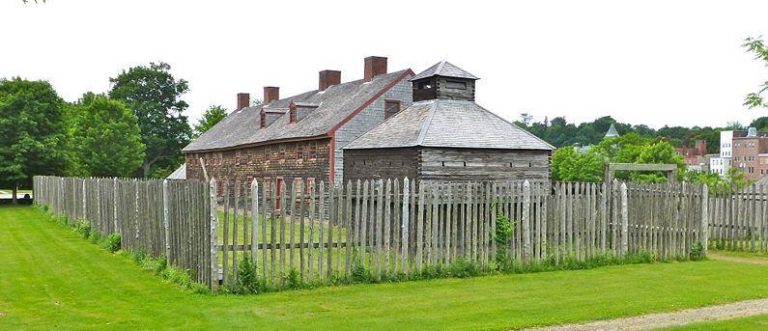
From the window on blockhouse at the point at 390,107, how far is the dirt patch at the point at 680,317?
21.5 m

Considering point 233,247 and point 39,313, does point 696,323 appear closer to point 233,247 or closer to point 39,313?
point 233,247

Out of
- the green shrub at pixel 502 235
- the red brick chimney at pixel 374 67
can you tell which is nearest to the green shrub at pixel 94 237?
the green shrub at pixel 502 235

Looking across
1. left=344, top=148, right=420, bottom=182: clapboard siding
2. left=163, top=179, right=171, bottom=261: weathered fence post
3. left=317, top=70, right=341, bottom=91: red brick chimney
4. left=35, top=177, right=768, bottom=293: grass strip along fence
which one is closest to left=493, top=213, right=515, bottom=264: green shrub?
left=35, top=177, right=768, bottom=293: grass strip along fence

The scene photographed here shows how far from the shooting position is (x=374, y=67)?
1412 inches

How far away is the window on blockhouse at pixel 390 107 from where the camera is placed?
104ft

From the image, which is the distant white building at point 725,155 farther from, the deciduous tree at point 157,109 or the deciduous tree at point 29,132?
the deciduous tree at point 29,132

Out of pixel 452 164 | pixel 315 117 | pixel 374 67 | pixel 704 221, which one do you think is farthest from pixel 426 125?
pixel 374 67

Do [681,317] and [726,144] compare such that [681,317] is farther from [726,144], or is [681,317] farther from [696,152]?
[696,152]

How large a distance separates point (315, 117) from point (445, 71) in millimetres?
10810

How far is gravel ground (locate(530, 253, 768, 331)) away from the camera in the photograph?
30.8 feet

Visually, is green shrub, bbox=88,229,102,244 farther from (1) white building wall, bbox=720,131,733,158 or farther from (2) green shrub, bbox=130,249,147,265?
(1) white building wall, bbox=720,131,733,158

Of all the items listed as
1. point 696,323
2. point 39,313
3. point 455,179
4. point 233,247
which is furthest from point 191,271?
point 455,179

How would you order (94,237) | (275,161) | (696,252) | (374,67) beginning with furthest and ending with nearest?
1. (374,67)
2. (275,161)
3. (94,237)
4. (696,252)

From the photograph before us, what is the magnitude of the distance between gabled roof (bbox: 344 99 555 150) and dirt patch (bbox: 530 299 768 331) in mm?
12844
